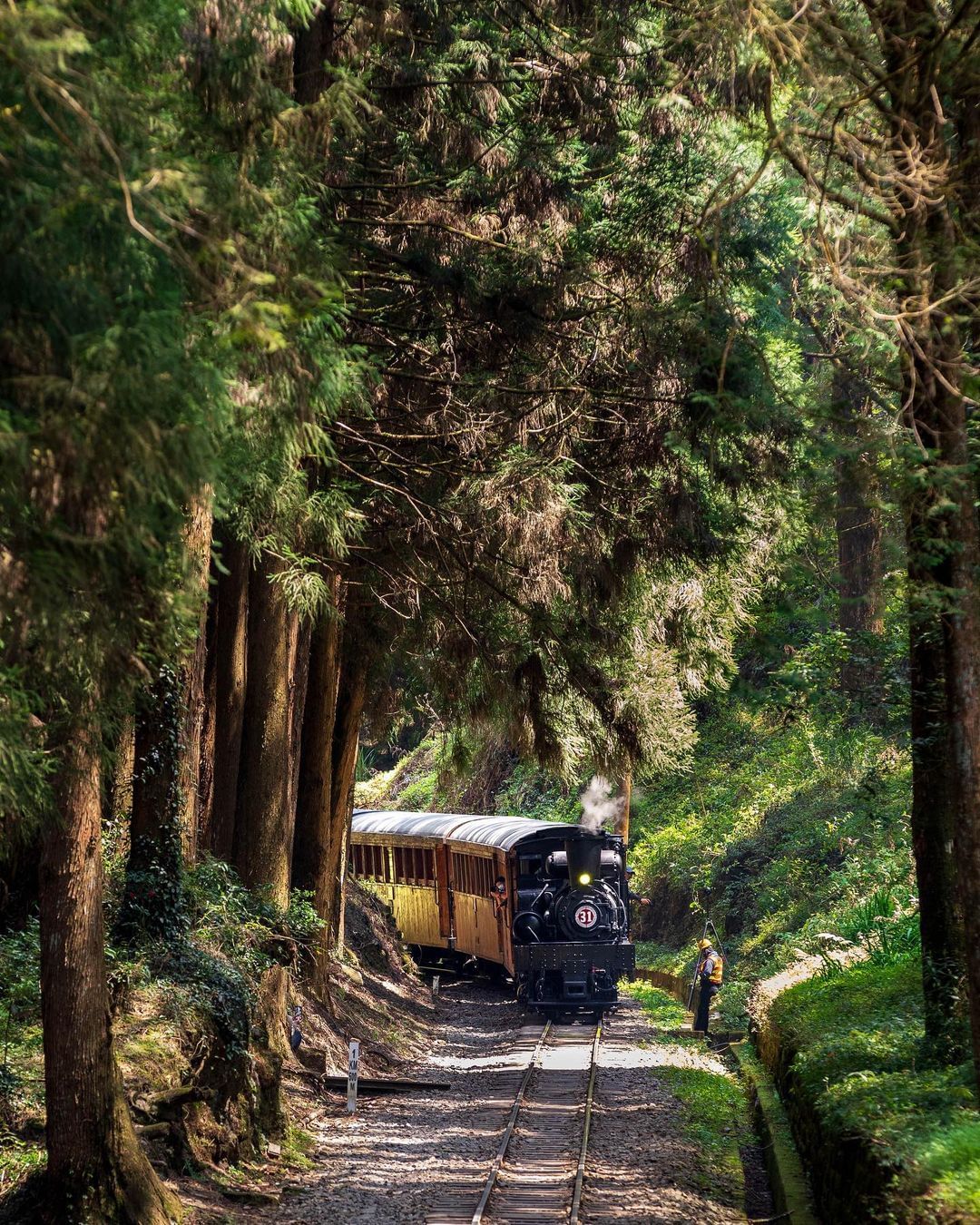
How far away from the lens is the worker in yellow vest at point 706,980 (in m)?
21.4

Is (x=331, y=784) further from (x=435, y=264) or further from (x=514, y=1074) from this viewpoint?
(x=435, y=264)

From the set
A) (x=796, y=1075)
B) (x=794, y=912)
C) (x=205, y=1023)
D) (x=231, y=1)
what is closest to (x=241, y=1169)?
(x=205, y=1023)

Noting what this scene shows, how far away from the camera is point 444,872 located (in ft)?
92.1

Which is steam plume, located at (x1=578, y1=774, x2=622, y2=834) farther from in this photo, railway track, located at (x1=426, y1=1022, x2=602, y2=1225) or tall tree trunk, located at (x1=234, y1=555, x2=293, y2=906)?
tall tree trunk, located at (x1=234, y1=555, x2=293, y2=906)

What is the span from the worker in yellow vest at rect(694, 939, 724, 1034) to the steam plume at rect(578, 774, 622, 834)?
220 inches

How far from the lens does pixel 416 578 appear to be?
1530 centimetres

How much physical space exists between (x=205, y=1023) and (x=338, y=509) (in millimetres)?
4537

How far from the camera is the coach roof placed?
2405cm

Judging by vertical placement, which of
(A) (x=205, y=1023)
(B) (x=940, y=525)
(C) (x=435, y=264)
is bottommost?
(A) (x=205, y=1023)

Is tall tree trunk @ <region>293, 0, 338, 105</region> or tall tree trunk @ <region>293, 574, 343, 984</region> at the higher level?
tall tree trunk @ <region>293, 0, 338, 105</region>

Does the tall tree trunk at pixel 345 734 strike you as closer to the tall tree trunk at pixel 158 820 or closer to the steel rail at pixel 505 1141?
the steel rail at pixel 505 1141

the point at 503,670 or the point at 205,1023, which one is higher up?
the point at 503,670

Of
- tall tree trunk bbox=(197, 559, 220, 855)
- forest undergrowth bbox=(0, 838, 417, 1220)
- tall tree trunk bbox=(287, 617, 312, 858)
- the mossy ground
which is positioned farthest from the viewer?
tall tree trunk bbox=(287, 617, 312, 858)

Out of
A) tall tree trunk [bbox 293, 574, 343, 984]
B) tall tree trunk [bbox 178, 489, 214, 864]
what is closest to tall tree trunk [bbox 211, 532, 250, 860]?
tall tree trunk [bbox 293, 574, 343, 984]
